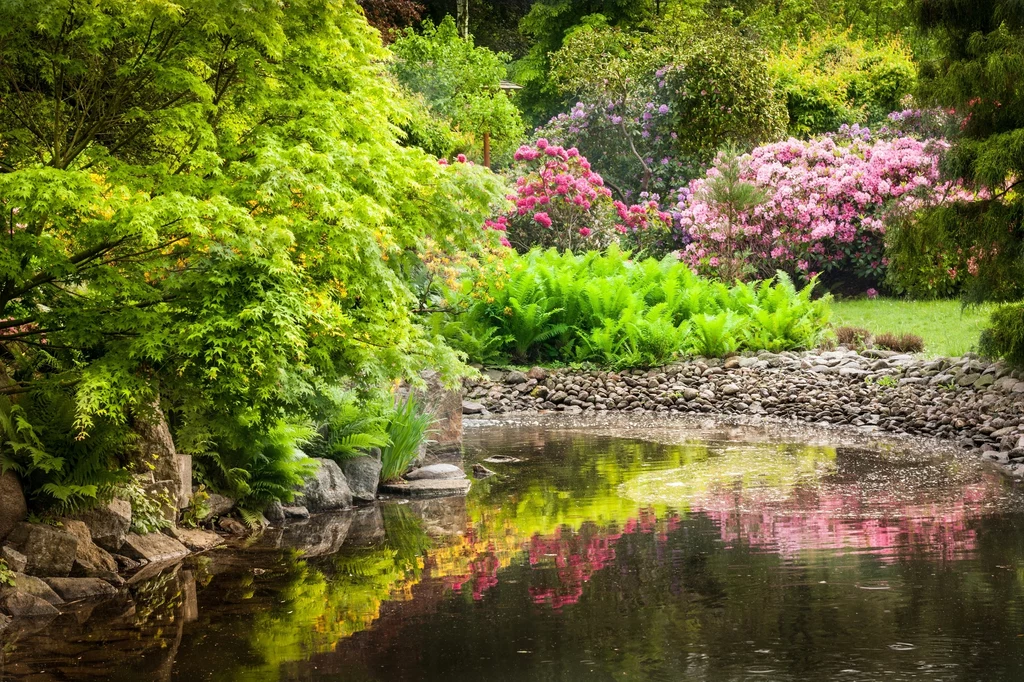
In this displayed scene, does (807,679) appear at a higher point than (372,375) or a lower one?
lower

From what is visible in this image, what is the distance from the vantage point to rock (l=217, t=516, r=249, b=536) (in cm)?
886

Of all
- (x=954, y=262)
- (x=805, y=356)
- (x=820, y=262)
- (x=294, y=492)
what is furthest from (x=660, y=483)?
(x=820, y=262)

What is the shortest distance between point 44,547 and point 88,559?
34 centimetres

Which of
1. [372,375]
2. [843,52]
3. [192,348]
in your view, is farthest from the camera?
[843,52]

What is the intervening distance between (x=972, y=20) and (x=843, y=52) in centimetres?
1534

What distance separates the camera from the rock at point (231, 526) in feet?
29.1

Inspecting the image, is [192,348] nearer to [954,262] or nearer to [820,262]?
[954,262]

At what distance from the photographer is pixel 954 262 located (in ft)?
38.8

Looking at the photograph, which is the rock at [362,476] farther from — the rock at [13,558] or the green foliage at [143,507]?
the rock at [13,558]

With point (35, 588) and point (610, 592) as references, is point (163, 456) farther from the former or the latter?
point (610, 592)

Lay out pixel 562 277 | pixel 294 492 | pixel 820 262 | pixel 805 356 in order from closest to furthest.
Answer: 1. pixel 294 492
2. pixel 805 356
3. pixel 562 277
4. pixel 820 262

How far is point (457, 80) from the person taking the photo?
24.1 metres

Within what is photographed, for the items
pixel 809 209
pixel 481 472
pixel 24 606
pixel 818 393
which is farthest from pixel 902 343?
pixel 24 606

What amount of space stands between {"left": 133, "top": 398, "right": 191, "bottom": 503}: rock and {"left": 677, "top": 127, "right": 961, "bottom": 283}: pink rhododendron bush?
12645 mm
